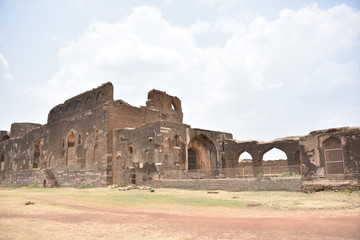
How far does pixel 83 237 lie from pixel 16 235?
1.32 metres

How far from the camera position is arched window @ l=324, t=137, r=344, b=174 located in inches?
542


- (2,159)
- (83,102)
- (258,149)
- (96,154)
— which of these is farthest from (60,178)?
(2,159)

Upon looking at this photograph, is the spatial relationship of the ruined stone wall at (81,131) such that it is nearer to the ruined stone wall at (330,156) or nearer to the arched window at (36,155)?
the arched window at (36,155)

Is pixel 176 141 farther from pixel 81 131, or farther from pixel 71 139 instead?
pixel 71 139

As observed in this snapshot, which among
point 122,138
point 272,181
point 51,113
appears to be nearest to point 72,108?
point 51,113

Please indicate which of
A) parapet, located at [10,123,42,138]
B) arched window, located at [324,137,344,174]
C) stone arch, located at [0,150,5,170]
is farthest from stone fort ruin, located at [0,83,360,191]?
parapet, located at [10,123,42,138]

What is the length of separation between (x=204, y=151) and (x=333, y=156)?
1385cm

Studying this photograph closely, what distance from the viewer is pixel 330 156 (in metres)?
14.1

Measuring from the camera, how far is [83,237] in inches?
218

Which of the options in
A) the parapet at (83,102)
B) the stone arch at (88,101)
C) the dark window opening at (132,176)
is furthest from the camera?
the stone arch at (88,101)

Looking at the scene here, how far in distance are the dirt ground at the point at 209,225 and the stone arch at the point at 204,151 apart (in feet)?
57.7

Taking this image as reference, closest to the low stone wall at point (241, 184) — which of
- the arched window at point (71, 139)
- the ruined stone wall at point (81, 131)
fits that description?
the ruined stone wall at point (81, 131)

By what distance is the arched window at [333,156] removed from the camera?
1376 centimetres

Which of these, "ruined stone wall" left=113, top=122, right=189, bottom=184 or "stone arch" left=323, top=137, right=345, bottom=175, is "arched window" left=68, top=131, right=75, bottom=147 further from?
"stone arch" left=323, top=137, right=345, bottom=175
